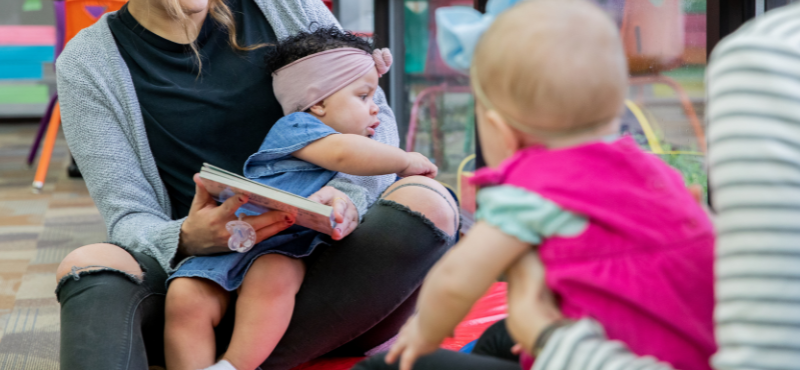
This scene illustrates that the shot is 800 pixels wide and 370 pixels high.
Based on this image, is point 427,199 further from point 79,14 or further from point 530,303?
point 79,14

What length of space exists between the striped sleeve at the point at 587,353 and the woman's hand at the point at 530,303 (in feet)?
0.07

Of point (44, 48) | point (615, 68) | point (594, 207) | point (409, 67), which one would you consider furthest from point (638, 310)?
point (44, 48)

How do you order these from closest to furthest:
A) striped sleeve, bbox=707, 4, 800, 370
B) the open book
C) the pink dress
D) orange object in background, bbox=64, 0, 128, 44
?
striped sleeve, bbox=707, 4, 800, 370
the pink dress
the open book
orange object in background, bbox=64, 0, 128, 44

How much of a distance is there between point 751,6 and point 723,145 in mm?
839

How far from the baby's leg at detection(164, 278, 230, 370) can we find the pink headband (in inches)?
15.0

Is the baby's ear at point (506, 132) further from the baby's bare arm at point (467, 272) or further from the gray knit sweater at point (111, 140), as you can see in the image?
the gray knit sweater at point (111, 140)

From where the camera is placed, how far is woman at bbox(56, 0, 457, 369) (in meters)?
1.15

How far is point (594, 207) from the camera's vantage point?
0.62m

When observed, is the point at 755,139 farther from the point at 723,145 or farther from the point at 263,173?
the point at 263,173

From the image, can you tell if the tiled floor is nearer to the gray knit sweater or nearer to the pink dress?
the gray knit sweater

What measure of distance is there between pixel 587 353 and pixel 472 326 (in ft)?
Answer: 3.08

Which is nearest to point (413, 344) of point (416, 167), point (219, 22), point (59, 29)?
point (416, 167)

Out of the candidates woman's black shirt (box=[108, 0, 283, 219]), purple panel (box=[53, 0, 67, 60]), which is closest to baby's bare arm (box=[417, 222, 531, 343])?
woman's black shirt (box=[108, 0, 283, 219])

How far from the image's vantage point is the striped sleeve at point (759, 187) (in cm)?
50
